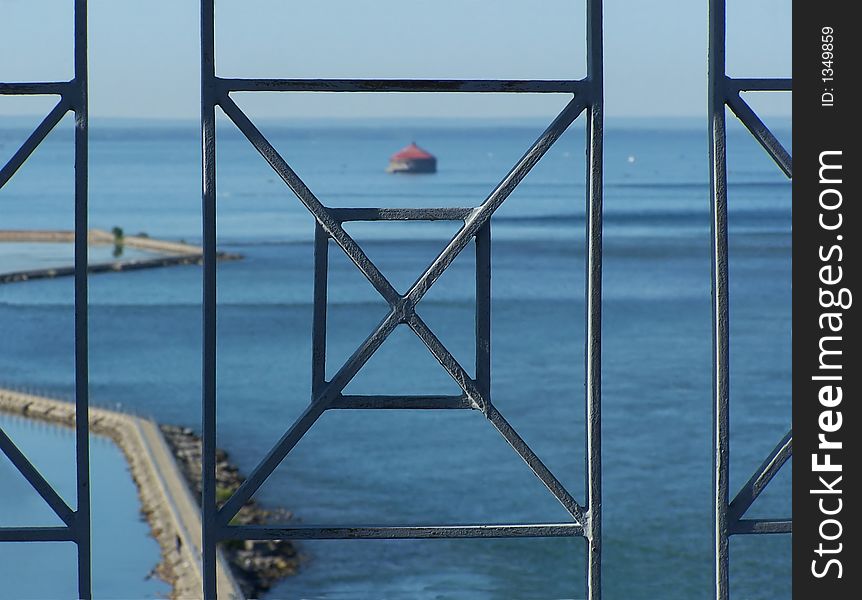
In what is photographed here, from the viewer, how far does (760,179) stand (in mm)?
116000

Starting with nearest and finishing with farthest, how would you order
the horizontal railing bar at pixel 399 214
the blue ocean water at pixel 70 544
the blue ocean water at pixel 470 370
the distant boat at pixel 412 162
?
the horizontal railing bar at pixel 399 214, the blue ocean water at pixel 70 544, the blue ocean water at pixel 470 370, the distant boat at pixel 412 162

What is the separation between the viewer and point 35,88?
3482 mm

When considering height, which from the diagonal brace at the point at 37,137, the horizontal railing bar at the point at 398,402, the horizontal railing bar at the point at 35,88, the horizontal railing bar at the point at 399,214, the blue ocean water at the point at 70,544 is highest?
the horizontal railing bar at the point at 35,88

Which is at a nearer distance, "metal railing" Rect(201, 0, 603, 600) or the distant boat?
"metal railing" Rect(201, 0, 603, 600)

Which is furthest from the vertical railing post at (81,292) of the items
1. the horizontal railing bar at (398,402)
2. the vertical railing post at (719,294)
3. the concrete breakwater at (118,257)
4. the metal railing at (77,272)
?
the concrete breakwater at (118,257)

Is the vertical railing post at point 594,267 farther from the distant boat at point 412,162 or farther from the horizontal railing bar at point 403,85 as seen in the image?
the distant boat at point 412,162

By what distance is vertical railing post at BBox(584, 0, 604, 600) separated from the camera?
3512 millimetres

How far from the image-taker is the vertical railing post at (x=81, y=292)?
3438 millimetres

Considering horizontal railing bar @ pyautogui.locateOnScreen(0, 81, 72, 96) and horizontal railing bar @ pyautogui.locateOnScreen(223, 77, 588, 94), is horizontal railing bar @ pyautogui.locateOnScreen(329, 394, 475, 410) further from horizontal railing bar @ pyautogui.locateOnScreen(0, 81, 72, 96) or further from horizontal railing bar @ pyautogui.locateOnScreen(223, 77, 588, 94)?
horizontal railing bar @ pyautogui.locateOnScreen(0, 81, 72, 96)

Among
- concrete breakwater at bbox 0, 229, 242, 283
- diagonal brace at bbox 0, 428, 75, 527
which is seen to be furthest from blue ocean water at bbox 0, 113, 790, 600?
diagonal brace at bbox 0, 428, 75, 527

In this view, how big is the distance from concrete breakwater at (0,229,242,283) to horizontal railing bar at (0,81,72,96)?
61408 millimetres

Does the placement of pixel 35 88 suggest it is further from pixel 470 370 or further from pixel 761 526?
pixel 470 370

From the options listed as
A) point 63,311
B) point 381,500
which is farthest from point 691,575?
point 63,311
